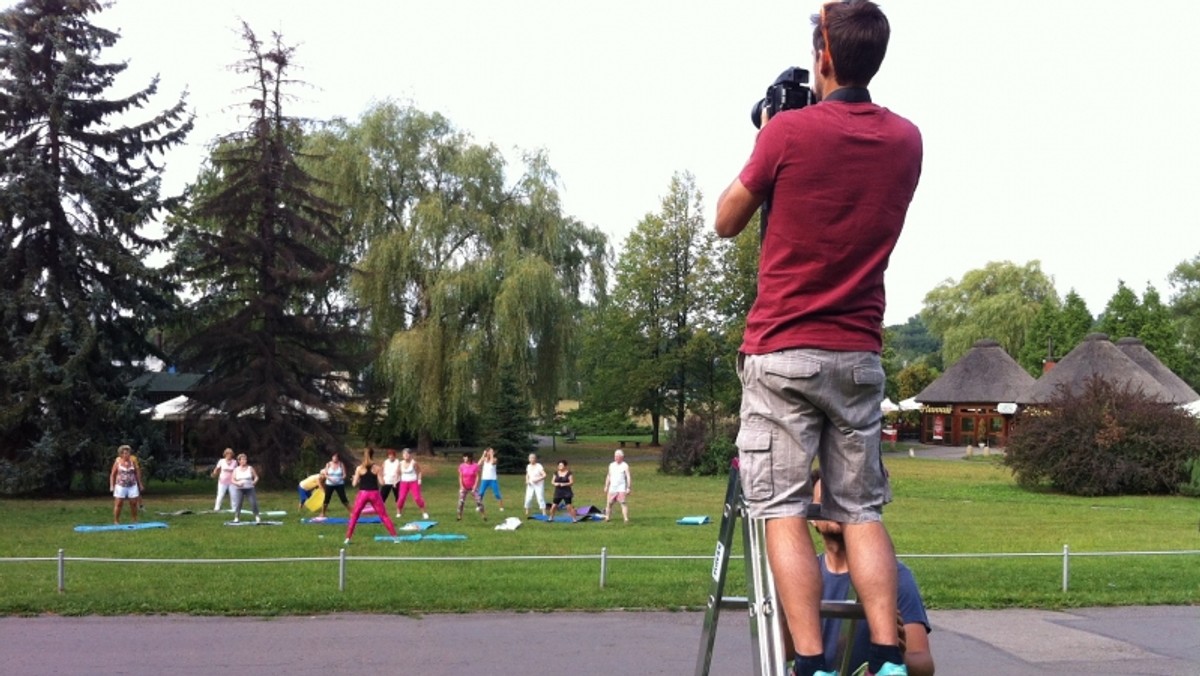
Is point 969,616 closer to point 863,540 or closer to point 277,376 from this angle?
point 863,540

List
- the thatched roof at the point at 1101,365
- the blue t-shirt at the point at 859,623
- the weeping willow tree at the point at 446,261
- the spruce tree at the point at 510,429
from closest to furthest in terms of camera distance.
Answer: the blue t-shirt at the point at 859,623
the weeping willow tree at the point at 446,261
the spruce tree at the point at 510,429
the thatched roof at the point at 1101,365

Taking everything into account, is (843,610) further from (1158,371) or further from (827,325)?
(1158,371)

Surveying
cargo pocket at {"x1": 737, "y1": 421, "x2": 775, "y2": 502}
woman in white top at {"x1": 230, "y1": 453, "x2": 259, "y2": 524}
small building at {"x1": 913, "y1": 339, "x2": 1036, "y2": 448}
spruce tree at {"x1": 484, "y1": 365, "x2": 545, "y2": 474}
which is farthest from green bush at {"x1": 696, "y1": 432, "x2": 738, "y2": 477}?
cargo pocket at {"x1": 737, "y1": 421, "x2": 775, "y2": 502}

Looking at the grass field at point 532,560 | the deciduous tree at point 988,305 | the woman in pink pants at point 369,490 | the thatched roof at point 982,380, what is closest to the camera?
the grass field at point 532,560

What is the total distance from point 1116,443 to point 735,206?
3687cm

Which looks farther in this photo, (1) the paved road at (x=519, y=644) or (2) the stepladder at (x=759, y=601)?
(1) the paved road at (x=519, y=644)

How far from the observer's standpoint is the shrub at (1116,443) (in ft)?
118

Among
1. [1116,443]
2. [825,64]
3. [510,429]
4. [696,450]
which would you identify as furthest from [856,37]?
[510,429]

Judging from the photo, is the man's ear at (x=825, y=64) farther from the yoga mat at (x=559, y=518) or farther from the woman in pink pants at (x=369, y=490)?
the yoga mat at (x=559, y=518)

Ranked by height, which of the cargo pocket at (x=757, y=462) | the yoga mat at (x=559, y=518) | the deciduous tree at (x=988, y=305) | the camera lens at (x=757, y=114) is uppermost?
the deciduous tree at (x=988, y=305)

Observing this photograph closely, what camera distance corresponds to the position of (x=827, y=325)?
3.19 m

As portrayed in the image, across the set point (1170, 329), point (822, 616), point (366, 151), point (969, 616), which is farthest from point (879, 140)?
point (1170, 329)

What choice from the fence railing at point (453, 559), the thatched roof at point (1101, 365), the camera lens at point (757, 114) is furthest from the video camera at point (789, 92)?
the thatched roof at point (1101, 365)

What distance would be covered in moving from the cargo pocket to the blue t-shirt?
17.5 inches
